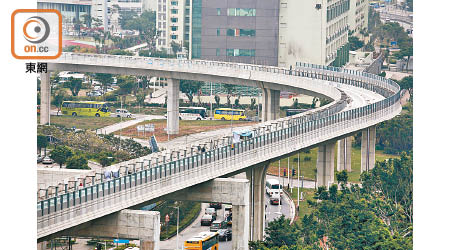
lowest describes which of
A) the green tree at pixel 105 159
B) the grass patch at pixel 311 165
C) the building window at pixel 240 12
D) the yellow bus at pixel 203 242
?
the yellow bus at pixel 203 242

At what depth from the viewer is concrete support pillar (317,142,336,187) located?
121 meters

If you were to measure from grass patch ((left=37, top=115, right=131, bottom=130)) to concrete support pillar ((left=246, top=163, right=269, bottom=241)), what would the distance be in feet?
236

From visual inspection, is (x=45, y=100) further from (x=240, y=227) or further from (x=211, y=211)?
(x=240, y=227)

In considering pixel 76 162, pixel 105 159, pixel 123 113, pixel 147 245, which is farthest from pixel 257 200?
pixel 123 113

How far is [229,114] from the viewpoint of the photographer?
17825 cm

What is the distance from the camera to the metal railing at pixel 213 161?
209 ft

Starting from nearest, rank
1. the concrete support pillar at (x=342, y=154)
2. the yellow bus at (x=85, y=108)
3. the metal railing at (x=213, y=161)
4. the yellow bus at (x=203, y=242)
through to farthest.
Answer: the metal railing at (x=213, y=161) → the yellow bus at (x=203, y=242) → the concrete support pillar at (x=342, y=154) → the yellow bus at (x=85, y=108)

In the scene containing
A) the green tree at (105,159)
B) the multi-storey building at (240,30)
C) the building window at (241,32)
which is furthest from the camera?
the building window at (241,32)

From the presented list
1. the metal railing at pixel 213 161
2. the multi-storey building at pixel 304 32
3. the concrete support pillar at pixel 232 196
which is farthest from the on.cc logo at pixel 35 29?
the multi-storey building at pixel 304 32

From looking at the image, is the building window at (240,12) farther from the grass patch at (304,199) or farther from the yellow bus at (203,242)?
the yellow bus at (203,242)

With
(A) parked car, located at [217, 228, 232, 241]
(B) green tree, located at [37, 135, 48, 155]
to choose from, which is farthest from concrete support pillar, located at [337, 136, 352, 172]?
(A) parked car, located at [217, 228, 232, 241]

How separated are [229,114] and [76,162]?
60.1 meters

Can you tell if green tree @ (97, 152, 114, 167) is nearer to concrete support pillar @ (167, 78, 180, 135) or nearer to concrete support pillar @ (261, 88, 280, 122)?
concrete support pillar @ (261, 88, 280, 122)

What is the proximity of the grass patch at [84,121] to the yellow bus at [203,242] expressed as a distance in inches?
3115
